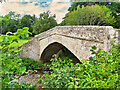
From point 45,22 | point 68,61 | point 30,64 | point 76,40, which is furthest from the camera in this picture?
point 45,22

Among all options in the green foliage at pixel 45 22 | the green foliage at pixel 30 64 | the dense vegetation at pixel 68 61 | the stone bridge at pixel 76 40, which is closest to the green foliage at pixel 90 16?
the dense vegetation at pixel 68 61

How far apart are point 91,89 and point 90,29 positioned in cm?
238

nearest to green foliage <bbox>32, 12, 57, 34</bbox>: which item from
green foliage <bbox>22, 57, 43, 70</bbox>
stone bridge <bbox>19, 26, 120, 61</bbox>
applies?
stone bridge <bbox>19, 26, 120, 61</bbox>

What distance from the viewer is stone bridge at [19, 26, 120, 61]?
9.87 feet

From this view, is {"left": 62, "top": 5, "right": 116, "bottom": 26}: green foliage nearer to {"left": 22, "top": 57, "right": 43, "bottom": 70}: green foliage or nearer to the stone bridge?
the stone bridge

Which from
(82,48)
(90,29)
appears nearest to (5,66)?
(90,29)

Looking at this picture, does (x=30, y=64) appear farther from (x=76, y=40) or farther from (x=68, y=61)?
(x=76, y=40)

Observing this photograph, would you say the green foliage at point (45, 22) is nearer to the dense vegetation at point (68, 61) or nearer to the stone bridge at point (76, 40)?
the dense vegetation at point (68, 61)

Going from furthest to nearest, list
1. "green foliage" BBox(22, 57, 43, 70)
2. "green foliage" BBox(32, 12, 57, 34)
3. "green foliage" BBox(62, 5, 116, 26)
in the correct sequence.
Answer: "green foliage" BBox(32, 12, 57, 34)
"green foliage" BBox(62, 5, 116, 26)
"green foliage" BBox(22, 57, 43, 70)

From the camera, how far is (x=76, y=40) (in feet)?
14.7

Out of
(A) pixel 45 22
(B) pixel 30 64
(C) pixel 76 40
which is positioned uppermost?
(A) pixel 45 22

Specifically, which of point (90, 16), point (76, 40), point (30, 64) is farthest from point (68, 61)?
point (76, 40)

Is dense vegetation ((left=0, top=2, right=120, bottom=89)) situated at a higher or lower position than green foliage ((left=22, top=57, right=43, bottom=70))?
higher

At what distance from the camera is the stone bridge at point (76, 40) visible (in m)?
3.01
